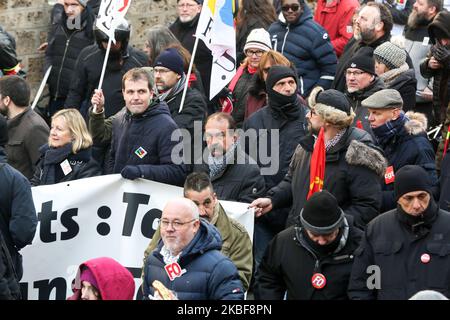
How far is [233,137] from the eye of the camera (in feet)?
37.9

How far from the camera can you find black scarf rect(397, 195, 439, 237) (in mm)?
9664

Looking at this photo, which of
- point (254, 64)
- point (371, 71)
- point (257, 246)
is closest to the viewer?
point (257, 246)

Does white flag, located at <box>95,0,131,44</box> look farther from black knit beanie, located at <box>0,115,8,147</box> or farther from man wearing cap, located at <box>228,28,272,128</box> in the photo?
black knit beanie, located at <box>0,115,8,147</box>

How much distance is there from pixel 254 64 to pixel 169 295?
17.0 ft

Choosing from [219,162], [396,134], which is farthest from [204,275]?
[396,134]

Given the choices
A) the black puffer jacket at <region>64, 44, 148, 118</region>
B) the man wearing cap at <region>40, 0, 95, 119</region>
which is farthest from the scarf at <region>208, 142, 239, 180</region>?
the man wearing cap at <region>40, 0, 95, 119</region>

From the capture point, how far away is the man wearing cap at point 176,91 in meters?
12.8

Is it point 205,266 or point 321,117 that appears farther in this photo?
point 321,117

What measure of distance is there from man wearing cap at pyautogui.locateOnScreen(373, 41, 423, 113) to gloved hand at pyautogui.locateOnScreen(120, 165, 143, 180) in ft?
8.61

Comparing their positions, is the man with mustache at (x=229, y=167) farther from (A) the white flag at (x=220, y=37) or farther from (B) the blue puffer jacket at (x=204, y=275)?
(B) the blue puffer jacket at (x=204, y=275)

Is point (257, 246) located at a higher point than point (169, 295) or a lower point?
lower
